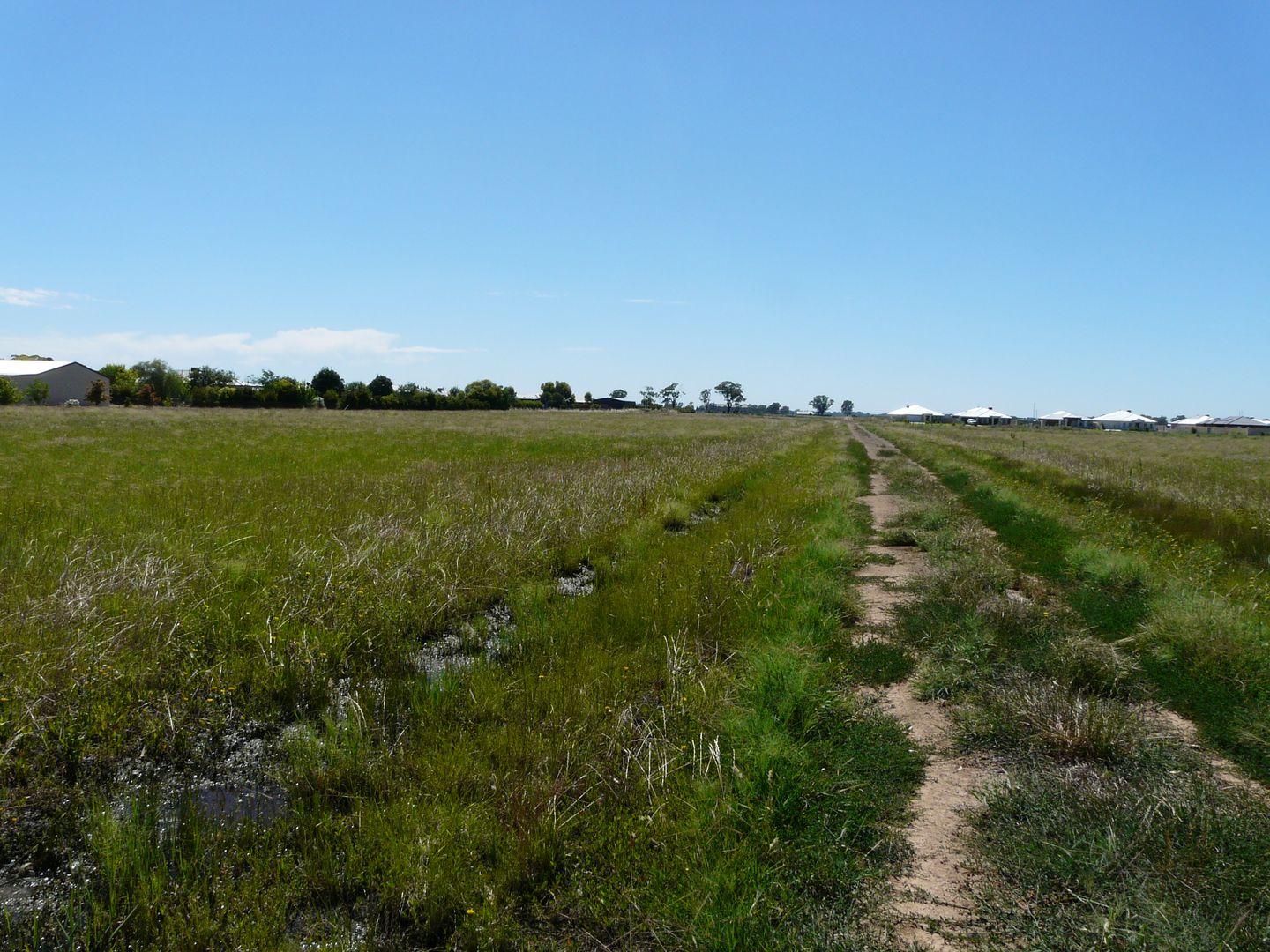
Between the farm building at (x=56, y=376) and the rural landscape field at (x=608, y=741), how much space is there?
121 meters

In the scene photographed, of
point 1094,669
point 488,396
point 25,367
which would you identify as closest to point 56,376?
point 25,367

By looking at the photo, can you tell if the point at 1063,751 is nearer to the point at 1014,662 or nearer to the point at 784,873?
the point at 1014,662

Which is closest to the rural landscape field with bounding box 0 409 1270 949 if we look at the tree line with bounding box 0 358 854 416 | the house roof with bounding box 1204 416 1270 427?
the tree line with bounding box 0 358 854 416

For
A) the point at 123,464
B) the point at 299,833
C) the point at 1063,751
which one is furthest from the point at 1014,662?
the point at 123,464

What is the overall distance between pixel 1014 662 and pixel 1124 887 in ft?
10.9

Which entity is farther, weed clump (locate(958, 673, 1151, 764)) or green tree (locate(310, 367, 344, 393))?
green tree (locate(310, 367, 344, 393))

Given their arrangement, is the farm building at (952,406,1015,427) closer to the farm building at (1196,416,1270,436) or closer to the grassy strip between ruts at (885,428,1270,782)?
the farm building at (1196,416,1270,436)

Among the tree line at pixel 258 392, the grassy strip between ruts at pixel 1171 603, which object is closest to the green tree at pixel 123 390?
the tree line at pixel 258 392

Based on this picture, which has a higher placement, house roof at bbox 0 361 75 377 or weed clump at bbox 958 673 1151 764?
house roof at bbox 0 361 75 377

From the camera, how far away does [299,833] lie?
3.92m

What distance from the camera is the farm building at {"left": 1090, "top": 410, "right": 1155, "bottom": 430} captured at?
14550cm

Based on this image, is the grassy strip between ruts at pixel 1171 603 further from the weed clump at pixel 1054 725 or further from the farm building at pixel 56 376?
the farm building at pixel 56 376

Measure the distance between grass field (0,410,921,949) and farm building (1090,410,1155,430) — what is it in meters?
165

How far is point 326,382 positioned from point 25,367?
45037 millimetres
